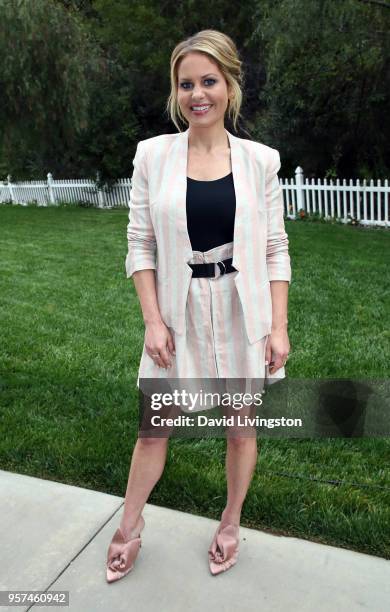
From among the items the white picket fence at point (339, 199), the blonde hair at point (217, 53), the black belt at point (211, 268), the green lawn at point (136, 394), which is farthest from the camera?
the white picket fence at point (339, 199)

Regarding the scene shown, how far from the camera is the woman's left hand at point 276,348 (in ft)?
6.38

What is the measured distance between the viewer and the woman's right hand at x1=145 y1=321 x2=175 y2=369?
6.18 feet

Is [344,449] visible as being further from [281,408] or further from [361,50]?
[361,50]

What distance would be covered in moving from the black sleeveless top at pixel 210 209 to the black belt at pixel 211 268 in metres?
0.08

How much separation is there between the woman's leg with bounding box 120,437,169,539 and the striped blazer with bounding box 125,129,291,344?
453 mm

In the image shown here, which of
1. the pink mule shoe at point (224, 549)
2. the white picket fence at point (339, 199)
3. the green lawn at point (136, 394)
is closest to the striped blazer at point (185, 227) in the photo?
the pink mule shoe at point (224, 549)

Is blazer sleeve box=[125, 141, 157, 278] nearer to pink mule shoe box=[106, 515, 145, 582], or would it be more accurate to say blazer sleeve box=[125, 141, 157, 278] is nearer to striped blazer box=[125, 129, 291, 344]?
striped blazer box=[125, 129, 291, 344]

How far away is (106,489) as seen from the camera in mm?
2572

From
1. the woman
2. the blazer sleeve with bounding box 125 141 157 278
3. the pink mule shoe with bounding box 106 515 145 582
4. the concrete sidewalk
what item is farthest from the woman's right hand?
the concrete sidewalk

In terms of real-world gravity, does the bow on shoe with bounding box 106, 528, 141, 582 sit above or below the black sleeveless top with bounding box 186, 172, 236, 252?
below

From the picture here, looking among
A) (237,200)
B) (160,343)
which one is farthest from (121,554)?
(237,200)

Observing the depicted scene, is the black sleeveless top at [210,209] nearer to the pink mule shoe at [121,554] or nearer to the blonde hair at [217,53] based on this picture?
the blonde hair at [217,53]

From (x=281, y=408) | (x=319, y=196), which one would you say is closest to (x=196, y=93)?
(x=281, y=408)

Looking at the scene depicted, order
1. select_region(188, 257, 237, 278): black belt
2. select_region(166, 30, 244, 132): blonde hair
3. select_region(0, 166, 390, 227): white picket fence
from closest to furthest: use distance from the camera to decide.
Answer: select_region(166, 30, 244, 132): blonde hair
select_region(188, 257, 237, 278): black belt
select_region(0, 166, 390, 227): white picket fence
